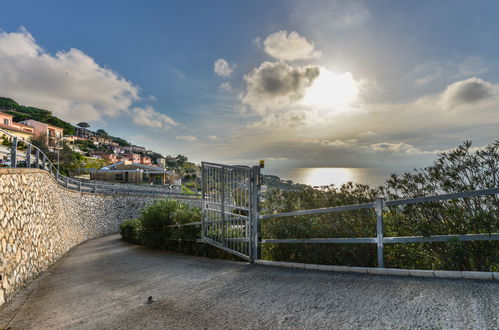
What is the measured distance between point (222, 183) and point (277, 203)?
1447 millimetres

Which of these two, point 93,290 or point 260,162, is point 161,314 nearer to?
point 93,290

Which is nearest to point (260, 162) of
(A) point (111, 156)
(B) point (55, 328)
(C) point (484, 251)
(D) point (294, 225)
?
(D) point (294, 225)

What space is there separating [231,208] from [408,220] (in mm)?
3694

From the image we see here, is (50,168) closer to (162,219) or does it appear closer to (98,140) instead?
(162,219)

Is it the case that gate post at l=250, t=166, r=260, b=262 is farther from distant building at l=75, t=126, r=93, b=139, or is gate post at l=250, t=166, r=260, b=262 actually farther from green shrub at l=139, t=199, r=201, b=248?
distant building at l=75, t=126, r=93, b=139

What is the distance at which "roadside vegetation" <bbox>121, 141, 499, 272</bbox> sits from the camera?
3746 millimetres

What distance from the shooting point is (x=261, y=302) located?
3607 millimetres

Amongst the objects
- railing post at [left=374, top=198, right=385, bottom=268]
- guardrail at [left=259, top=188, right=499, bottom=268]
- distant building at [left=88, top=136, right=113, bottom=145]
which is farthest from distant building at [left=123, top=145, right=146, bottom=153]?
railing post at [left=374, top=198, right=385, bottom=268]

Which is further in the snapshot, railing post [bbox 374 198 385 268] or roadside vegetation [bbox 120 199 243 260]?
roadside vegetation [bbox 120 199 243 260]

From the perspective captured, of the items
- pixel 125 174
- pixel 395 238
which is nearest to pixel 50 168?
pixel 395 238

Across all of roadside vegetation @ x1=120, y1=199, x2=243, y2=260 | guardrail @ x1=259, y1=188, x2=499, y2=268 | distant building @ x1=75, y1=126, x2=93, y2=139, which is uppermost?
distant building @ x1=75, y1=126, x2=93, y2=139

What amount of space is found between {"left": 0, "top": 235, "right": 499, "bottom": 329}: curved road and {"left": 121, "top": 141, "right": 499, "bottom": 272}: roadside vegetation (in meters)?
0.57

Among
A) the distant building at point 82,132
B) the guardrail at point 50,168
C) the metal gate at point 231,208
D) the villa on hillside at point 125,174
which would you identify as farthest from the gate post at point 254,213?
the distant building at point 82,132

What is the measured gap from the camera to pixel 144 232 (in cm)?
1146
